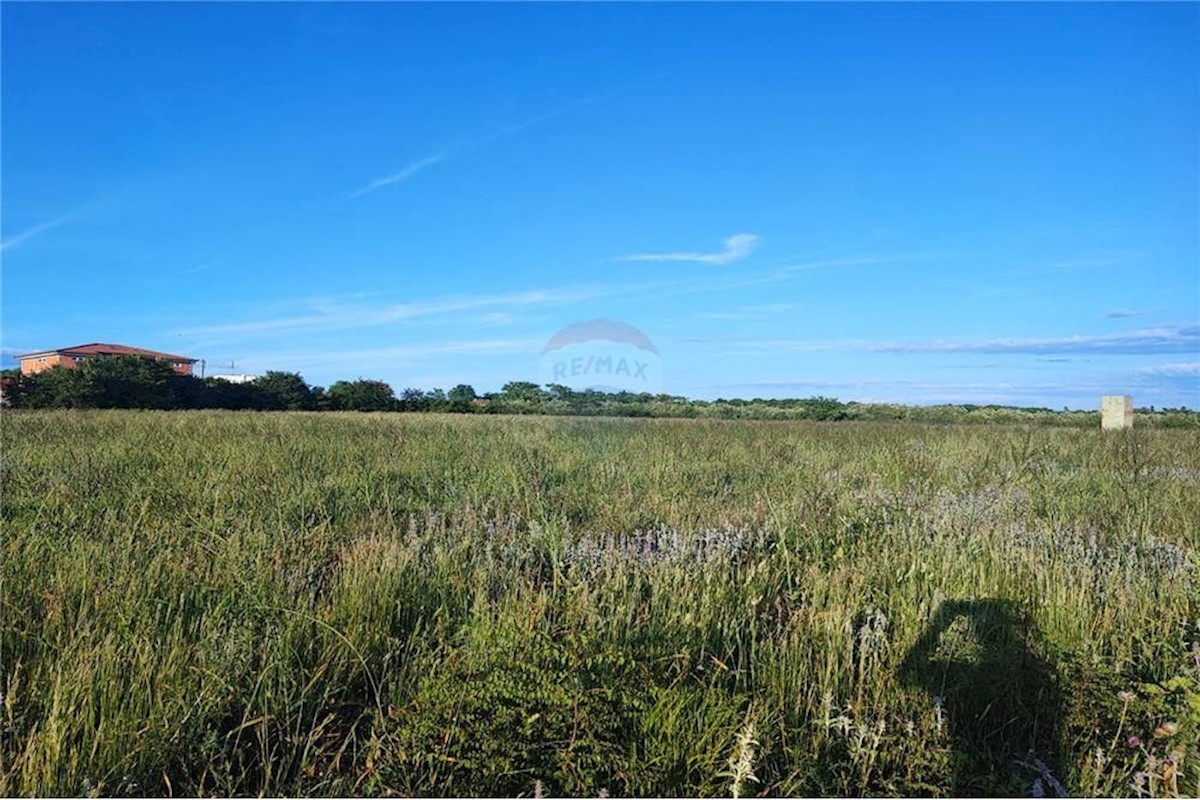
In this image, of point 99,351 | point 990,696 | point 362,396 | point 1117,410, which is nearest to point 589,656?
point 990,696

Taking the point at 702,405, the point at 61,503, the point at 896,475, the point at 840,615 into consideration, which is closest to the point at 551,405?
the point at 896,475

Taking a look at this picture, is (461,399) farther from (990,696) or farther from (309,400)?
(990,696)

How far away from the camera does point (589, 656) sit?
91.6 inches

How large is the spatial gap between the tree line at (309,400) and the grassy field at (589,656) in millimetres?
23351

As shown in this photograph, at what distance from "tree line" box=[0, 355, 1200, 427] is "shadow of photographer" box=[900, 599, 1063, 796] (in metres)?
24.9

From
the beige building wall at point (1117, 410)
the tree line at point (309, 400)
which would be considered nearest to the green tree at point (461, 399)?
the tree line at point (309, 400)

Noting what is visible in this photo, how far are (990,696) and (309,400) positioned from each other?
4180 cm

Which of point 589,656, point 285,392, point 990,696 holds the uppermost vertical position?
point 285,392

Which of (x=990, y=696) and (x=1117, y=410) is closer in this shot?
(x=990, y=696)

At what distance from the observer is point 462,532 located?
4.59 metres

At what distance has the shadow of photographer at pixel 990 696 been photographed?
220 cm

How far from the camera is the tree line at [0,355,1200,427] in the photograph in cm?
3272

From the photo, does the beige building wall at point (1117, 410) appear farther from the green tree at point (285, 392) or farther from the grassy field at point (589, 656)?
the green tree at point (285, 392)

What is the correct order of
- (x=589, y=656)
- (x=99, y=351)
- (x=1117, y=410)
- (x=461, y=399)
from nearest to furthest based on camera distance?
(x=589, y=656), (x=1117, y=410), (x=461, y=399), (x=99, y=351)
